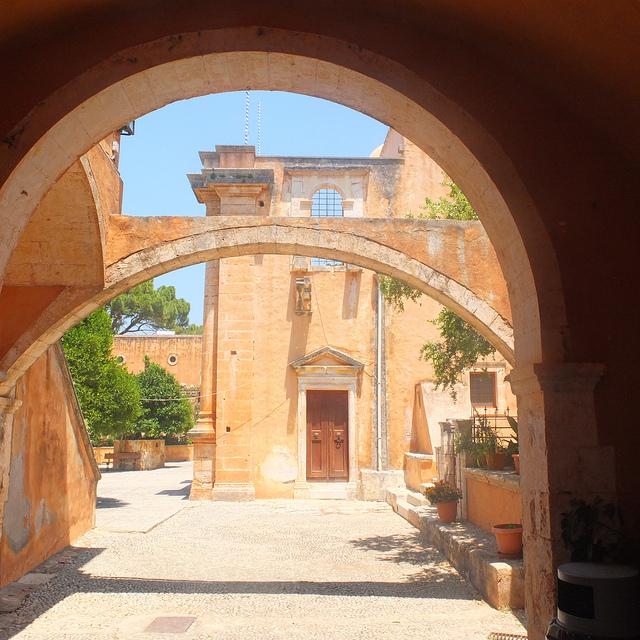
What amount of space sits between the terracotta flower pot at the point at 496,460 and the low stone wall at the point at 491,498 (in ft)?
0.43

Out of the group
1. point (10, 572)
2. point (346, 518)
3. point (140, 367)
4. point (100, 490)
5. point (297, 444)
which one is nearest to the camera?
point (10, 572)

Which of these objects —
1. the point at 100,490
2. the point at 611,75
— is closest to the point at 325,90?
the point at 611,75

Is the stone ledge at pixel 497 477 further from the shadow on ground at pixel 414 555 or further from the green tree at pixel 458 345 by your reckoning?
the green tree at pixel 458 345

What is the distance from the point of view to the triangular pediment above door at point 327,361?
15359 millimetres

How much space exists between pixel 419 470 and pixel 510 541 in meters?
7.15

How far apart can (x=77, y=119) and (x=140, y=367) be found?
32.4 meters

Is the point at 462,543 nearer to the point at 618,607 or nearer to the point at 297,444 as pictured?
the point at 618,607

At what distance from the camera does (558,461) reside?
3361mm

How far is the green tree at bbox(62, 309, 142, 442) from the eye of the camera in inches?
595

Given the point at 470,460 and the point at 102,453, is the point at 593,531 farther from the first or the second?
the point at 102,453

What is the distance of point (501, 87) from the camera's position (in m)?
3.75

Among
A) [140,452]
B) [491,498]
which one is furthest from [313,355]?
[140,452]

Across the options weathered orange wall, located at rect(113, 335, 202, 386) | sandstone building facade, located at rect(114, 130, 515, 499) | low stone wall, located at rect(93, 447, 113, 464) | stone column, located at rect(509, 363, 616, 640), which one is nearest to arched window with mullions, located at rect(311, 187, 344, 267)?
sandstone building facade, located at rect(114, 130, 515, 499)

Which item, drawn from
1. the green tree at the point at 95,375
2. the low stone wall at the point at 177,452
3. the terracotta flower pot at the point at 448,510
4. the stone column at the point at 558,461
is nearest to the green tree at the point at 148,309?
the low stone wall at the point at 177,452
